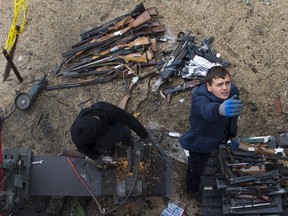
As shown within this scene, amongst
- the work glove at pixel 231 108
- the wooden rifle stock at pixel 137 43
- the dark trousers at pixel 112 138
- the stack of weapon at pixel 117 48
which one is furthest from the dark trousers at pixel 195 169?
the wooden rifle stock at pixel 137 43

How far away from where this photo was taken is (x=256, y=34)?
7.73m

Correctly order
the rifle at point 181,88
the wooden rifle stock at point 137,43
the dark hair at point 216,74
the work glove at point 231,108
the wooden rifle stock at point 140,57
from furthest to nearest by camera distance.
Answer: the wooden rifle stock at point 137,43
the wooden rifle stock at point 140,57
the rifle at point 181,88
the dark hair at point 216,74
the work glove at point 231,108

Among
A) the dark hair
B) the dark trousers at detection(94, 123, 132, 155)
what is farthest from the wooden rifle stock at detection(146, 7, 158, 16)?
the dark hair

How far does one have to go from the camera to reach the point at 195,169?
5836 mm

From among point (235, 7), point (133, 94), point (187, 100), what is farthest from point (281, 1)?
point (133, 94)

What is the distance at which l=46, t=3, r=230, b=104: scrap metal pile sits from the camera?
7.43m

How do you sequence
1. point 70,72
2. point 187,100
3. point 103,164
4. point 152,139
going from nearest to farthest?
point 103,164 < point 152,139 < point 187,100 < point 70,72

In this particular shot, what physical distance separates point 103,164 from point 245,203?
6.65 feet

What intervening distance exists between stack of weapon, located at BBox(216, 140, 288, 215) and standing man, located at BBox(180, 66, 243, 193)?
1.49ft

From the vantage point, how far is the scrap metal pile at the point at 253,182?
5.65 m

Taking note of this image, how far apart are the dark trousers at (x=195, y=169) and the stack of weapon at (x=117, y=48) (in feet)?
7.95

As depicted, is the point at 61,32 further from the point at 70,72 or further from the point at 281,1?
the point at 281,1

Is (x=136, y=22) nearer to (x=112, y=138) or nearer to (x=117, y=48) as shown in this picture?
(x=117, y=48)

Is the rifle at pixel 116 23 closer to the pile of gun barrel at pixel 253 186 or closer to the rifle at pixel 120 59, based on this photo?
the rifle at pixel 120 59
